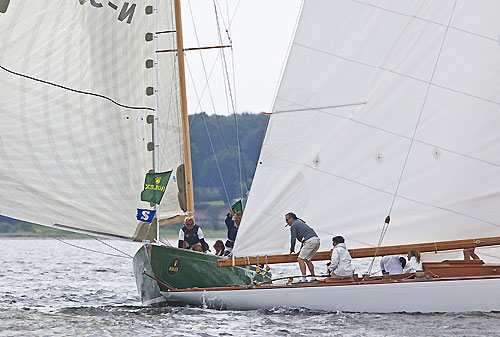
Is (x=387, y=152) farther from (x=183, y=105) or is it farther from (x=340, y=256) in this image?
(x=183, y=105)

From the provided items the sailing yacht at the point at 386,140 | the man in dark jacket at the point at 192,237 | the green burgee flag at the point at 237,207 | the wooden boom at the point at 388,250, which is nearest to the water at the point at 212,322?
the sailing yacht at the point at 386,140

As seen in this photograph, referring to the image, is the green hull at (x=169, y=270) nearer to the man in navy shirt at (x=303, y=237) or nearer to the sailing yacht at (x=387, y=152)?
the sailing yacht at (x=387, y=152)

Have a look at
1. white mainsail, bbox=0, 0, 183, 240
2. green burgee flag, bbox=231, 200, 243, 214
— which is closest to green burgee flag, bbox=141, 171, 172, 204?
white mainsail, bbox=0, 0, 183, 240

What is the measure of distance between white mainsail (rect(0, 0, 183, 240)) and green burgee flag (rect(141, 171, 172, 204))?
1.00 ft

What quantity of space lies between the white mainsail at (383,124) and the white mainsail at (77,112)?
2812 millimetres

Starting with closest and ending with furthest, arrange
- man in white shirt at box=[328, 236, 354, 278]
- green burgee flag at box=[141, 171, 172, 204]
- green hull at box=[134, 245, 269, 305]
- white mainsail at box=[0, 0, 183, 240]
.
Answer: man in white shirt at box=[328, 236, 354, 278] → white mainsail at box=[0, 0, 183, 240] → green burgee flag at box=[141, 171, 172, 204] → green hull at box=[134, 245, 269, 305]

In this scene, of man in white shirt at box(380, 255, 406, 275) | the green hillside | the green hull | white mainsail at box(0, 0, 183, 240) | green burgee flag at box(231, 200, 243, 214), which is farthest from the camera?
the green hillside

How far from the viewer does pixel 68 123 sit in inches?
608

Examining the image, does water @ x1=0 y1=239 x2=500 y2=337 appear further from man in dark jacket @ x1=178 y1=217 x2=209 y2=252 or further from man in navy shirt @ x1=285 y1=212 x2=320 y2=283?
man in dark jacket @ x1=178 y1=217 x2=209 y2=252

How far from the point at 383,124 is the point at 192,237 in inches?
183

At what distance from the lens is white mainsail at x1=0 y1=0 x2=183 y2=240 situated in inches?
587

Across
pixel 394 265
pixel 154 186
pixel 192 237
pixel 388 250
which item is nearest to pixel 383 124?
pixel 388 250

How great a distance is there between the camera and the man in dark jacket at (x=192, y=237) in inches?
658

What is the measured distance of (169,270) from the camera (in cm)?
1578
